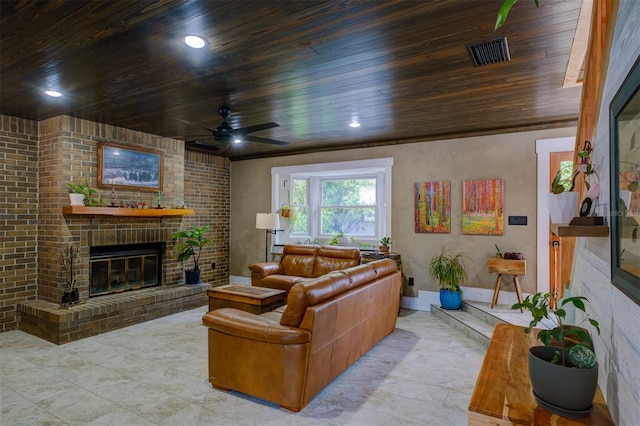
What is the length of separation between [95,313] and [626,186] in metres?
4.85

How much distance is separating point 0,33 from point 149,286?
3.73 meters

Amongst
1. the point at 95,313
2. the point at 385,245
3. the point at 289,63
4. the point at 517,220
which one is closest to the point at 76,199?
the point at 95,313

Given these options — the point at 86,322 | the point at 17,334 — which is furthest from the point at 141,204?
the point at 17,334

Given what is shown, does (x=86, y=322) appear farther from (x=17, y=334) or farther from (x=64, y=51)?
(x=64, y=51)

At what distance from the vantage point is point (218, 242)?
22.6ft

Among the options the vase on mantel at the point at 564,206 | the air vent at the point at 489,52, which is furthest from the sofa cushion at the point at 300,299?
the air vent at the point at 489,52

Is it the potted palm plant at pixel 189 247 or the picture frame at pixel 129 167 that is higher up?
the picture frame at pixel 129 167

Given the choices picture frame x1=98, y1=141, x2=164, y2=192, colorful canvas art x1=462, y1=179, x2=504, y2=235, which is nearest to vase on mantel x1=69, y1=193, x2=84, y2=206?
picture frame x1=98, y1=141, x2=164, y2=192

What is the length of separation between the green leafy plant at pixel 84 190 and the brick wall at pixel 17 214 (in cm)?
59

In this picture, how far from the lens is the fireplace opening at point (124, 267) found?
4633 mm

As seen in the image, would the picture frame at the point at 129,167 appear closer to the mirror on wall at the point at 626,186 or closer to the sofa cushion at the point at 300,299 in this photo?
the sofa cushion at the point at 300,299

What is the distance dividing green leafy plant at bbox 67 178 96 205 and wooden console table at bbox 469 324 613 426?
179 inches

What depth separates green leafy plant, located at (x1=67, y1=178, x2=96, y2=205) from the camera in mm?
4238

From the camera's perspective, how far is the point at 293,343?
2.41 m
